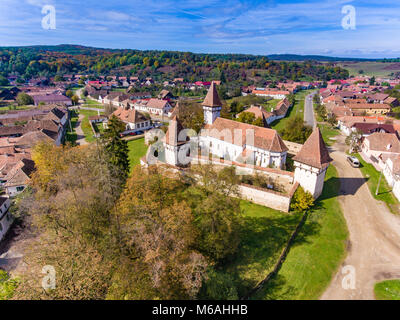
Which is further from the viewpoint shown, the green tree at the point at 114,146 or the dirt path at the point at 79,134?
the dirt path at the point at 79,134

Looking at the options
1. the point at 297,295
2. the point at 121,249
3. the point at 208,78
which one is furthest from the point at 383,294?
the point at 208,78

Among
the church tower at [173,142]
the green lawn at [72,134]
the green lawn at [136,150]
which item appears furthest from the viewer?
the green lawn at [72,134]

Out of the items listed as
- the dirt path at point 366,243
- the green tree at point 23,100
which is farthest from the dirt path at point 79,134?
the dirt path at point 366,243

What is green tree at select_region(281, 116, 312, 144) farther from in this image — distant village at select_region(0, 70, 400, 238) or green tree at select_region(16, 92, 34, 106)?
green tree at select_region(16, 92, 34, 106)

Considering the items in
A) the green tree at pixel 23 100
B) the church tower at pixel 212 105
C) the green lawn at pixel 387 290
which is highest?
the green tree at pixel 23 100

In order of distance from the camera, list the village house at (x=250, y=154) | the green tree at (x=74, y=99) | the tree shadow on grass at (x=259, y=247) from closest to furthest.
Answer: the tree shadow on grass at (x=259, y=247) → the village house at (x=250, y=154) → the green tree at (x=74, y=99)

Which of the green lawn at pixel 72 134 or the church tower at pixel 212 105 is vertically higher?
the church tower at pixel 212 105

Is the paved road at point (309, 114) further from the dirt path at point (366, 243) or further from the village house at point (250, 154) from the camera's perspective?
the dirt path at point (366, 243)
